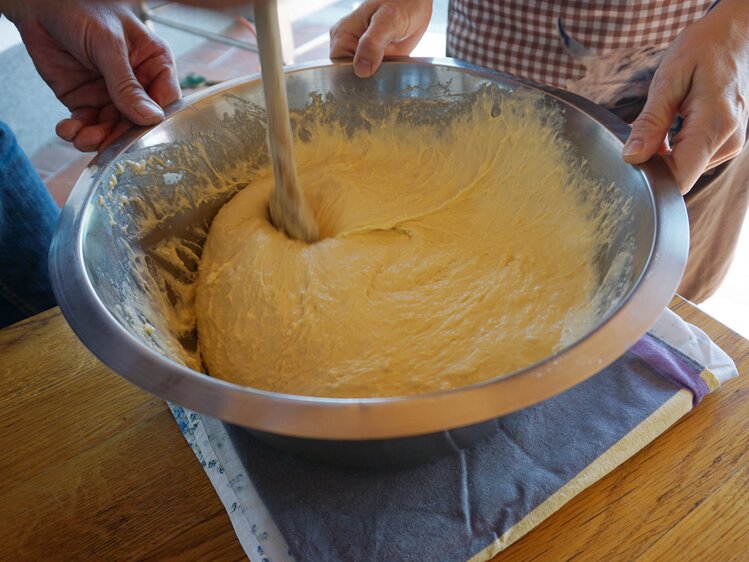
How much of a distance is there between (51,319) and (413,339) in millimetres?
571

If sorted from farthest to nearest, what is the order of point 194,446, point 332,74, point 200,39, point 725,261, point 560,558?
point 200,39 < point 725,261 < point 332,74 < point 194,446 < point 560,558

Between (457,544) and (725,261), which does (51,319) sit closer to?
(457,544)

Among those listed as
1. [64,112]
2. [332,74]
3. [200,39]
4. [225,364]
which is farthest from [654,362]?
[200,39]

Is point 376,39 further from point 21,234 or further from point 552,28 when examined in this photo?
point 21,234

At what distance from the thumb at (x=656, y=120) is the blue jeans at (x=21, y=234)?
1039 millimetres

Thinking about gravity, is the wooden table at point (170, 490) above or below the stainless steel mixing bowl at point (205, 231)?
below

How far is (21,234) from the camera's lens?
1.09m

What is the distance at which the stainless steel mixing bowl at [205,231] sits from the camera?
18.4 inches

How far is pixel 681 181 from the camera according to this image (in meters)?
0.69

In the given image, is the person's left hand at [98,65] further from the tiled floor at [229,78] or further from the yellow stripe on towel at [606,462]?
the tiled floor at [229,78]

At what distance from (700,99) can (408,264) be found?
45 centimetres

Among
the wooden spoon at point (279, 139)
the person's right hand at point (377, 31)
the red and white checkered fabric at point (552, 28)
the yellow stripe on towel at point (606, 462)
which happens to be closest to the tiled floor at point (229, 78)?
the red and white checkered fabric at point (552, 28)

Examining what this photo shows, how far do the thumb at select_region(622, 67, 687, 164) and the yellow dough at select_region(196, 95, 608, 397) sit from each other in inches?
5.2

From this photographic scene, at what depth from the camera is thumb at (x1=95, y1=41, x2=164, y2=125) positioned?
0.84 meters
